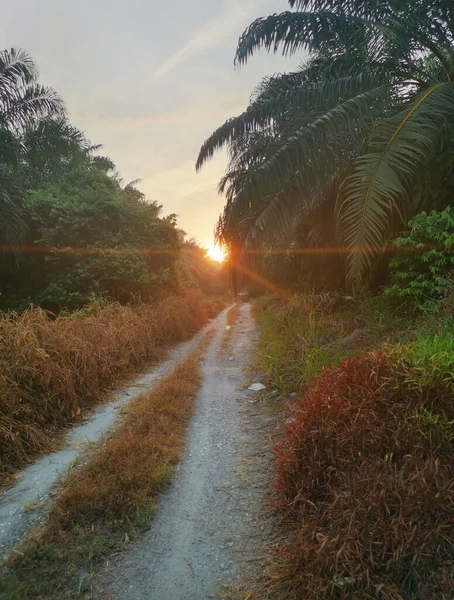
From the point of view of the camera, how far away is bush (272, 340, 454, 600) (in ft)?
6.10

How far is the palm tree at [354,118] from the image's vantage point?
14.9 ft

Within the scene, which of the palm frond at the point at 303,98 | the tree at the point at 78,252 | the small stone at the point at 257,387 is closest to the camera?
the palm frond at the point at 303,98

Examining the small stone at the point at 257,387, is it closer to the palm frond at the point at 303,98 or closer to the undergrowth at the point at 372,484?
the undergrowth at the point at 372,484

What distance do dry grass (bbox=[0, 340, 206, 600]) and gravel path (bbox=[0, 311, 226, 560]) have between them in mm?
192

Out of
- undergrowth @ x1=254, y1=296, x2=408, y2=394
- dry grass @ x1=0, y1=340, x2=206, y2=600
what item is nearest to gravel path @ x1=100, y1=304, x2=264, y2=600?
dry grass @ x1=0, y1=340, x2=206, y2=600

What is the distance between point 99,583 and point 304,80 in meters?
7.14

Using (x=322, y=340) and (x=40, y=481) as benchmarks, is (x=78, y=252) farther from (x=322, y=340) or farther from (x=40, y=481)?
(x=40, y=481)

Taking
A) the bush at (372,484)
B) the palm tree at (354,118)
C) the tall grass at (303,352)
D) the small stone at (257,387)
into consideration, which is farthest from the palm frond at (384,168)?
the small stone at (257,387)

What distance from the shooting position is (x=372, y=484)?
219 centimetres

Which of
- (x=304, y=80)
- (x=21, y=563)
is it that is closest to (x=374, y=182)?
(x=304, y=80)

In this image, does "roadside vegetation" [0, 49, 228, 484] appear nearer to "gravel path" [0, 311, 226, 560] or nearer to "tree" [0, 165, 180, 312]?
"tree" [0, 165, 180, 312]

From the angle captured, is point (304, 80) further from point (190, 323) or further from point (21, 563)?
point (190, 323)

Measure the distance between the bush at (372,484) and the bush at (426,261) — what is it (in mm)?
2176

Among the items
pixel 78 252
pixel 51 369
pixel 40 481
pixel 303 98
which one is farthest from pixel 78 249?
pixel 40 481
